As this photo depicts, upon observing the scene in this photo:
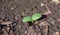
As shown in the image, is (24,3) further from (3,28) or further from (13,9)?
(3,28)

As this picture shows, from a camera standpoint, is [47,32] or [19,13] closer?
[47,32]

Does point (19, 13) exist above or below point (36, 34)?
above

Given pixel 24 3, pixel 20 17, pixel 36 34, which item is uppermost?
pixel 24 3

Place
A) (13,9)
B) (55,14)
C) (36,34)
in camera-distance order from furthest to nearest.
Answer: (13,9)
(55,14)
(36,34)

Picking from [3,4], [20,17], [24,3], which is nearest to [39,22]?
[20,17]

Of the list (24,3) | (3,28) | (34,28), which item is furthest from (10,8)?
(34,28)

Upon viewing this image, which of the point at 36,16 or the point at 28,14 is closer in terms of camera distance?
the point at 36,16

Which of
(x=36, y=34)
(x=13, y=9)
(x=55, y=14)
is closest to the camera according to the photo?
(x=36, y=34)
